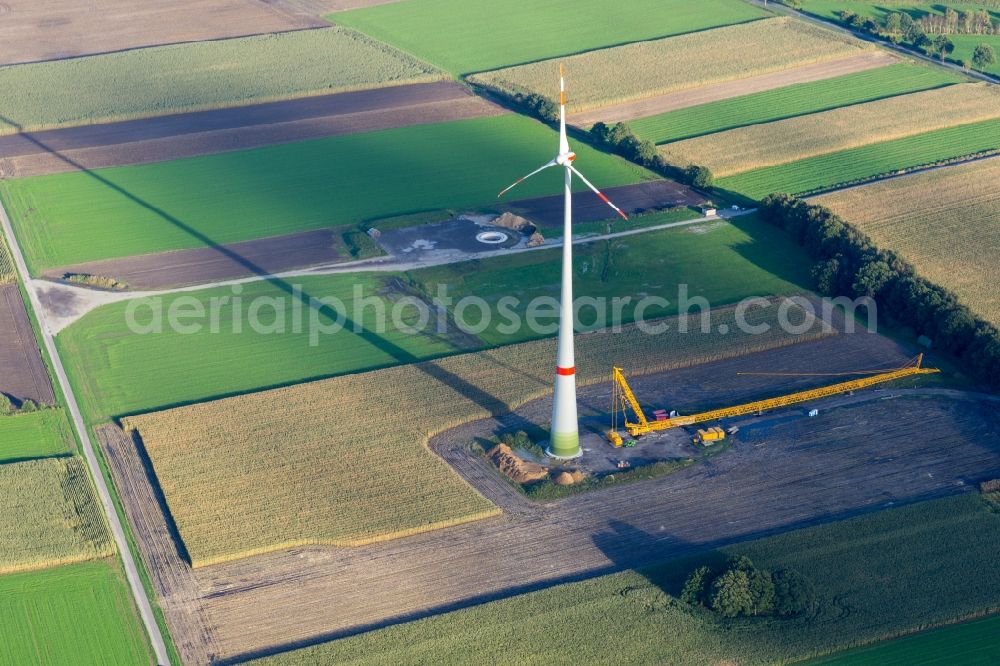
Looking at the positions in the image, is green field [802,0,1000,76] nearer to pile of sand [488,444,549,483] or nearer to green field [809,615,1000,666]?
pile of sand [488,444,549,483]

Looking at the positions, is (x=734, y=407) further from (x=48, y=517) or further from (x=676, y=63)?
(x=676, y=63)

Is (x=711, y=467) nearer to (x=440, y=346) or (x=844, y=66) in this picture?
(x=440, y=346)

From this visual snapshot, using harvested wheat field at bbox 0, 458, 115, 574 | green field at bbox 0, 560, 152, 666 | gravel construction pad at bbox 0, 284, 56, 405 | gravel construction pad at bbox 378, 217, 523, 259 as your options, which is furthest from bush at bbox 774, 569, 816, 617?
gravel construction pad at bbox 0, 284, 56, 405

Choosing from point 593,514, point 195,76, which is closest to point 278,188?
point 195,76

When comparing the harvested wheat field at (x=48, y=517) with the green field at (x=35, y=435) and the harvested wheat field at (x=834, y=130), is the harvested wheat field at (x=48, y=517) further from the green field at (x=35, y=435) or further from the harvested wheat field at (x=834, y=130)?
the harvested wheat field at (x=834, y=130)

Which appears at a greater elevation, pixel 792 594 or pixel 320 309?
pixel 320 309

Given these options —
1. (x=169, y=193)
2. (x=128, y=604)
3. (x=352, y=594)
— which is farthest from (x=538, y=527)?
(x=169, y=193)
